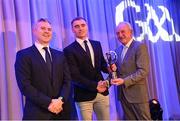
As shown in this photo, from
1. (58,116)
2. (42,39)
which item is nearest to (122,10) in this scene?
(42,39)

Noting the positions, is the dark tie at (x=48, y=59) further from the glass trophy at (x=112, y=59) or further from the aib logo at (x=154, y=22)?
the aib logo at (x=154, y=22)

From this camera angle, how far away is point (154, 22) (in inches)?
197

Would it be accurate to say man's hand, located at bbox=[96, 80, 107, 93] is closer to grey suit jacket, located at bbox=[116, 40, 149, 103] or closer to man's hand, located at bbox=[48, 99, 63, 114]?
grey suit jacket, located at bbox=[116, 40, 149, 103]

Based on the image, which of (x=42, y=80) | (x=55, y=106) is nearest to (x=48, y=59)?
(x=42, y=80)

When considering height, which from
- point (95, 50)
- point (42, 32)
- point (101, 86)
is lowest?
point (101, 86)

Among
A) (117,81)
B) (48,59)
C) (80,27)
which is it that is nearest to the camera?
(48,59)

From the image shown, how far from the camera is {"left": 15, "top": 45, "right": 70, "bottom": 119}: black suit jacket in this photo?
264cm

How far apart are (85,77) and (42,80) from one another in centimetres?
57

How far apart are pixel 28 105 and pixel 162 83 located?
2816 mm

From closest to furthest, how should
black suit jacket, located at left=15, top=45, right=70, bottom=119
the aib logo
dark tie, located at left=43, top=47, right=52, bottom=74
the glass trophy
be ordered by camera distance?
black suit jacket, located at left=15, top=45, right=70, bottom=119, dark tie, located at left=43, top=47, right=52, bottom=74, the glass trophy, the aib logo

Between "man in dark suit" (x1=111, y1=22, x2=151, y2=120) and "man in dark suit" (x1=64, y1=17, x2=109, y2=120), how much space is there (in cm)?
22

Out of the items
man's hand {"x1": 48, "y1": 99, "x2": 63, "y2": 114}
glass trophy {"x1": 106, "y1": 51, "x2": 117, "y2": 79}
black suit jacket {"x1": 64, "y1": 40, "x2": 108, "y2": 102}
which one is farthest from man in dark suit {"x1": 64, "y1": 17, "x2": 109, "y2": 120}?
man's hand {"x1": 48, "y1": 99, "x2": 63, "y2": 114}

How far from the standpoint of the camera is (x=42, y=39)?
2.85 metres

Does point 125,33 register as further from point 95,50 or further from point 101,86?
point 101,86
